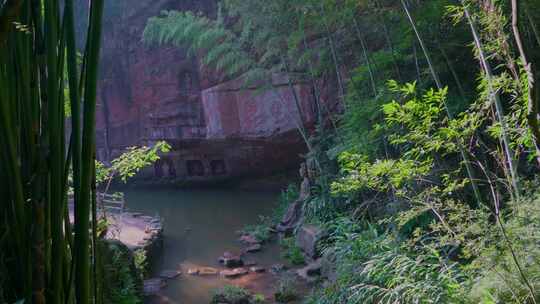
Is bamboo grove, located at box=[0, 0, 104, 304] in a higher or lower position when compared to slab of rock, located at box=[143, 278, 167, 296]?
higher

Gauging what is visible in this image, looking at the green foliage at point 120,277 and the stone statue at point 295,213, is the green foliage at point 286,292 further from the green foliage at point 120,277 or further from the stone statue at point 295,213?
the stone statue at point 295,213

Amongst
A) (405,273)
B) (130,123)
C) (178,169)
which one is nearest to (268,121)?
(178,169)

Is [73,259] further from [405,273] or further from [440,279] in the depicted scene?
[405,273]

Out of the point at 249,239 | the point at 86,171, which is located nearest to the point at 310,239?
the point at 249,239

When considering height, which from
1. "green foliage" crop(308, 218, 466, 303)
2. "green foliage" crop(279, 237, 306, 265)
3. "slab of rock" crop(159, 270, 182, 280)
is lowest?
"slab of rock" crop(159, 270, 182, 280)

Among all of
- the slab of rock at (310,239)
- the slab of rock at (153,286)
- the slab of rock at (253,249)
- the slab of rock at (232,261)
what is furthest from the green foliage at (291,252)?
the slab of rock at (153,286)

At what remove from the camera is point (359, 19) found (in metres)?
4.68

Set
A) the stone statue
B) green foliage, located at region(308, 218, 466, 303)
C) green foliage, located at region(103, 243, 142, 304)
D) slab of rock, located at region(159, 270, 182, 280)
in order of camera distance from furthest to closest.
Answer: the stone statue < slab of rock, located at region(159, 270, 182, 280) < green foliage, located at region(103, 243, 142, 304) < green foliage, located at region(308, 218, 466, 303)

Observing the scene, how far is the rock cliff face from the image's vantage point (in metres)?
9.38

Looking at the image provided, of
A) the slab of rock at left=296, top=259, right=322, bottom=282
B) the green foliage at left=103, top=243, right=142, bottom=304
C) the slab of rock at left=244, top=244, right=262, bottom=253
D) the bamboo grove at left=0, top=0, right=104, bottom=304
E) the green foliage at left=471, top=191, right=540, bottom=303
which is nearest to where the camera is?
the bamboo grove at left=0, top=0, right=104, bottom=304

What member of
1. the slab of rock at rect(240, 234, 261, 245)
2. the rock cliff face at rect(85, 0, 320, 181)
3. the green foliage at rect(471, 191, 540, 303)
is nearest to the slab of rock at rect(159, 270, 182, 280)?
the slab of rock at rect(240, 234, 261, 245)

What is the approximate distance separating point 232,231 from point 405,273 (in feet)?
16.9

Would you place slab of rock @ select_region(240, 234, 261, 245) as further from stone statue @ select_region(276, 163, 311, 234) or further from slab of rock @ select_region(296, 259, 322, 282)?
slab of rock @ select_region(296, 259, 322, 282)

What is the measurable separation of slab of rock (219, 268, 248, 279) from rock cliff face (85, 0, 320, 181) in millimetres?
4021
